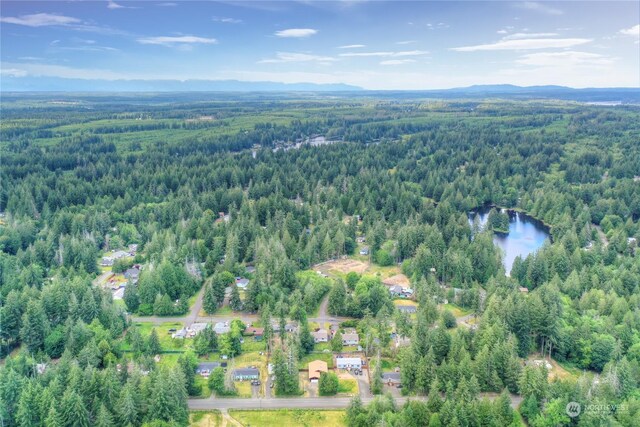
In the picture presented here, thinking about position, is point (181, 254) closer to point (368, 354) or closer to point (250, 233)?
point (250, 233)

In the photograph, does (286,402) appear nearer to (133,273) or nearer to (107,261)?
(133,273)

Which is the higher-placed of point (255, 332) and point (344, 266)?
point (344, 266)

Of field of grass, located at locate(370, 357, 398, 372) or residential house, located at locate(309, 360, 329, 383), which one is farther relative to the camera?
field of grass, located at locate(370, 357, 398, 372)

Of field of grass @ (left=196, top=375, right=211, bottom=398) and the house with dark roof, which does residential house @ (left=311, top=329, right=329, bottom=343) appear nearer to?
the house with dark roof

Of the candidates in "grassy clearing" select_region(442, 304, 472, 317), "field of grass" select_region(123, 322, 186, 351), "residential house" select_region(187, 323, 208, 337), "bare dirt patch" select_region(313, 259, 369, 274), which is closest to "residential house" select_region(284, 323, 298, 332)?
"residential house" select_region(187, 323, 208, 337)

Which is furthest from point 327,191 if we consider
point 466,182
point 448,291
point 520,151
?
point 520,151

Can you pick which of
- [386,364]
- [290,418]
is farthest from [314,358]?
Result: [290,418]
